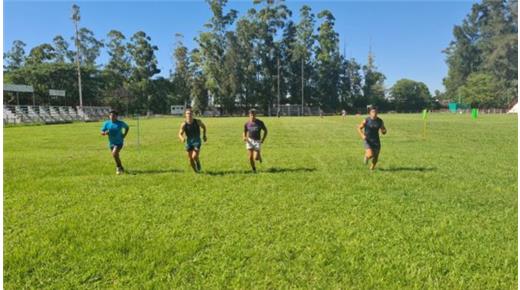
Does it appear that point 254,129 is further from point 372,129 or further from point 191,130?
point 372,129

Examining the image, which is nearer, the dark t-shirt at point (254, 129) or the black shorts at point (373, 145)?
the dark t-shirt at point (254, 129)

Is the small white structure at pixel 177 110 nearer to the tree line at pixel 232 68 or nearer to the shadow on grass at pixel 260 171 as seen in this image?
the tree line at pixel 232 68

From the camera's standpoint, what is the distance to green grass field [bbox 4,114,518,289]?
4.38 m

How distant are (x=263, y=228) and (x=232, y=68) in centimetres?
7982

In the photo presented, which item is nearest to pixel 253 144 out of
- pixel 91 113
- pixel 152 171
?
pixel 152 171

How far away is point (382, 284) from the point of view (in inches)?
164

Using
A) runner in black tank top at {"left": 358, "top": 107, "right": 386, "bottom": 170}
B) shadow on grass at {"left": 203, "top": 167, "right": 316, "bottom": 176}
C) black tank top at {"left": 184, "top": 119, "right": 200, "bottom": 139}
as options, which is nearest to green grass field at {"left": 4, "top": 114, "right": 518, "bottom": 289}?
shadow on grass at {"left": 203, "top": 167, "right": 316, "bottom": 176}

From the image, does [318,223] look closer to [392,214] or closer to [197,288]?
[392,214]

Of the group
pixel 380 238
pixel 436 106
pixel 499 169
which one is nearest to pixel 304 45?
pixel 436 106

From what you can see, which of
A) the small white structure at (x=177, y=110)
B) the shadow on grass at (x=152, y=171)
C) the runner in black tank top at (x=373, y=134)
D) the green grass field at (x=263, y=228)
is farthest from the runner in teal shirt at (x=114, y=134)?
the small white structure at (x=177, y=110)

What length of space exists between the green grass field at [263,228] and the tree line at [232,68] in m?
70.6

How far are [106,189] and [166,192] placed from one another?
4.25 feet

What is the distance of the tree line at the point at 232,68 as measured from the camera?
82.6 meters

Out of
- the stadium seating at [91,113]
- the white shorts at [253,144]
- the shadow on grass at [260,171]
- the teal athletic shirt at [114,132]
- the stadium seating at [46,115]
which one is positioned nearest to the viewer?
the shadow on grass at [260,171]
